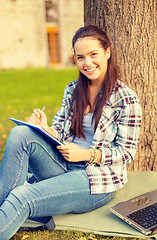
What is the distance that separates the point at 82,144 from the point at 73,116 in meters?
0.25

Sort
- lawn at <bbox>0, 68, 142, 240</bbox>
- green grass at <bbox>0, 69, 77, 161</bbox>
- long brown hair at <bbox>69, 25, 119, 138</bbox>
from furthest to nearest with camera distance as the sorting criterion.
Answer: green grass at <bbox>0, 69, 77, 161</bbox> → long brown hair at <bbox>69, 25, 119, 138</bbox> → lawn at <bbox>0, 68, 142, 240</bbox>

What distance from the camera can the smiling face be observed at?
2510 mm

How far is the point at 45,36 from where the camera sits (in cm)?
1988

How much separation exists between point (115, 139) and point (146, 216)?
65 cm

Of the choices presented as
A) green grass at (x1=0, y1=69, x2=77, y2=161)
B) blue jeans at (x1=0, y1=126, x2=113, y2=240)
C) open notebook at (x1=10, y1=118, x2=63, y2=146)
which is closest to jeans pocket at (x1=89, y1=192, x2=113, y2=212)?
blue jeans at (x1=0, y1=126, x2=113, y2=240)

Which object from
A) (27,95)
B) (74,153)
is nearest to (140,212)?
(74,153)

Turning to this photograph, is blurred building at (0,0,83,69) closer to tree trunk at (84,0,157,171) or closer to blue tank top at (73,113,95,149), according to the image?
tree trunk at (84,0,157,171)

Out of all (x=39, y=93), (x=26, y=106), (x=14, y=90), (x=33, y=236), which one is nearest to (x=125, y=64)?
(x=33, y=236)

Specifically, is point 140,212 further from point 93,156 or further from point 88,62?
point 88,62

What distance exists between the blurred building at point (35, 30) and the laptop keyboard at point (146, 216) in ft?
50.4

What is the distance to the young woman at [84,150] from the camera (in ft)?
7.59

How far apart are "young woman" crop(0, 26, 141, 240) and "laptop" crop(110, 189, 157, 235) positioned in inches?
6.2

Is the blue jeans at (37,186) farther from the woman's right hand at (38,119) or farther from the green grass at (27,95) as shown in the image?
the green grass at (27,95)

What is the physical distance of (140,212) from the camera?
2.36 m
